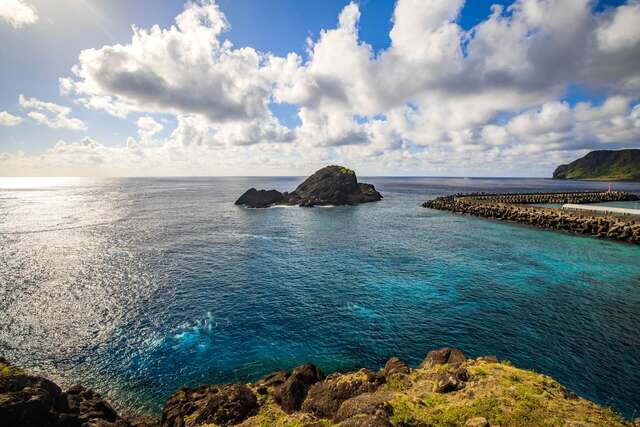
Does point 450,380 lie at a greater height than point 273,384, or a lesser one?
greater

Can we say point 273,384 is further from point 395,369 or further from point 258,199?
point 258,199

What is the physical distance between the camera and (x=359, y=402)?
16.5 metres

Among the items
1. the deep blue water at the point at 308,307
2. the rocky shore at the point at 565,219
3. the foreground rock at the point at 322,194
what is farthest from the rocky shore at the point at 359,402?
the foreground rock at the point at 322,194

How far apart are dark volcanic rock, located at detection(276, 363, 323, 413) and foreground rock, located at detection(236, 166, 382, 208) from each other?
11799 centimetres

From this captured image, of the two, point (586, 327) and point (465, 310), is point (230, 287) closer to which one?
point (465, 310)

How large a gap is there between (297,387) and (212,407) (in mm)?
5654

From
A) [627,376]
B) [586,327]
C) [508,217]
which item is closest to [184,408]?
[627,376]

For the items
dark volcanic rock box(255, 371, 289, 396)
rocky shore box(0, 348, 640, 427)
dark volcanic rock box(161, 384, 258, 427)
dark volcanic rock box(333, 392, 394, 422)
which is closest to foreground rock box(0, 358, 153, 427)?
rocky shore box(0, 348, 640, 427)

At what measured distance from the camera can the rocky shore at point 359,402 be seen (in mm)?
14664

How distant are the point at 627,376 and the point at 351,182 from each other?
13765 centimetres

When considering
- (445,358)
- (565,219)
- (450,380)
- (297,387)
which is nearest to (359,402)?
(297,387)

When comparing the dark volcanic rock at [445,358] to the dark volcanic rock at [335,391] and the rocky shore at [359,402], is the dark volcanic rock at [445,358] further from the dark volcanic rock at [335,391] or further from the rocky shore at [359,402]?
the dark volcanic rock at [335,391]

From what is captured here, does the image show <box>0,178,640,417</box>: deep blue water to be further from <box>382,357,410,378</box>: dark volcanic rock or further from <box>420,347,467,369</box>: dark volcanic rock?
<box>382,357,410,378</box>: dark volcanic rock

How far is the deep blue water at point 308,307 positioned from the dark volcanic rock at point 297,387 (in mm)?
5048
